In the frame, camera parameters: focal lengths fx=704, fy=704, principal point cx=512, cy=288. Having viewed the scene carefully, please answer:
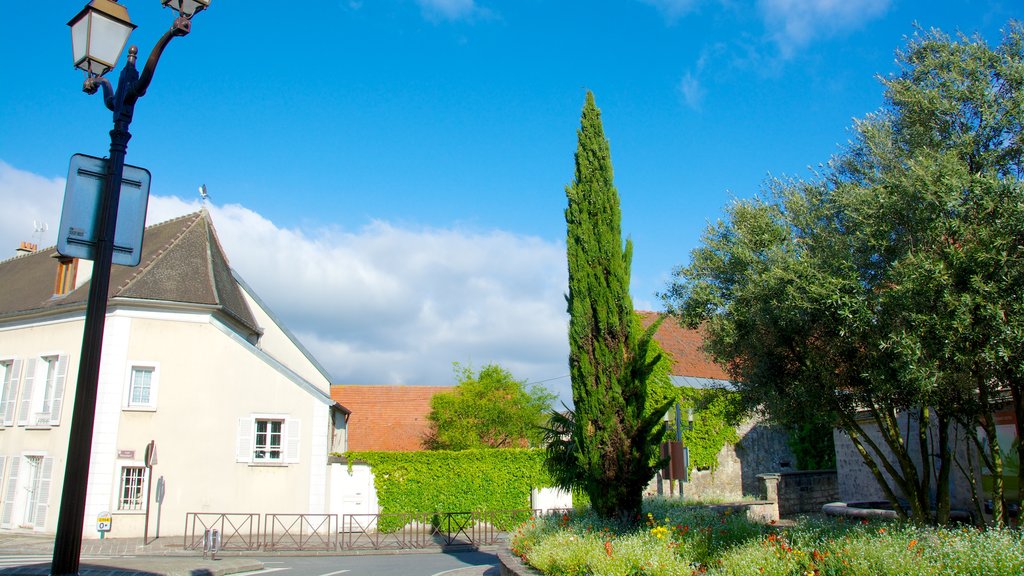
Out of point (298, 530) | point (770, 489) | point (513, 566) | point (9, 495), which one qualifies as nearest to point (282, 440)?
point (298, 530)

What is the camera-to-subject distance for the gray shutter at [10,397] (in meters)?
23.0

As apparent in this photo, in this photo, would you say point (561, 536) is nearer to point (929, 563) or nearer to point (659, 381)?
point (929, 563)

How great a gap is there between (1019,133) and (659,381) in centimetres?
1817

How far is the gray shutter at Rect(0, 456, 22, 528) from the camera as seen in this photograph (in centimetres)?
2202

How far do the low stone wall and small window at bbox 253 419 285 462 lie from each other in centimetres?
1510

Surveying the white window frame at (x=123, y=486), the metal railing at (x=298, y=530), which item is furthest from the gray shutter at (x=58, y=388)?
the metal railing at (x=298, y=530)

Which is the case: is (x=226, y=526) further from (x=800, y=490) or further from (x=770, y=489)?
(x=800, y=490)

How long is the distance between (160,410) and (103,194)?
18.6 meters

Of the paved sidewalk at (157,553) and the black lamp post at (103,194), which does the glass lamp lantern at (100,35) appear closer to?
the black lamp post at (103,194)

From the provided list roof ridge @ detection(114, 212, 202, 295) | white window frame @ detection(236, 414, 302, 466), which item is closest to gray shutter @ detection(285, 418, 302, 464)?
white window frame @ detection(236, 414, 302, 466)

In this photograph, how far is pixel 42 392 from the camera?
2262 centimetres

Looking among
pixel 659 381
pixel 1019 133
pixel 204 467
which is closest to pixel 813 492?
pixel 659 381

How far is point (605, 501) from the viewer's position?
11430 mm

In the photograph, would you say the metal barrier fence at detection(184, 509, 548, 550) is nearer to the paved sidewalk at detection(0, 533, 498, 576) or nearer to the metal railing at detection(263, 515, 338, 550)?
the metal railing at detection(263, 515, 338, 550)
